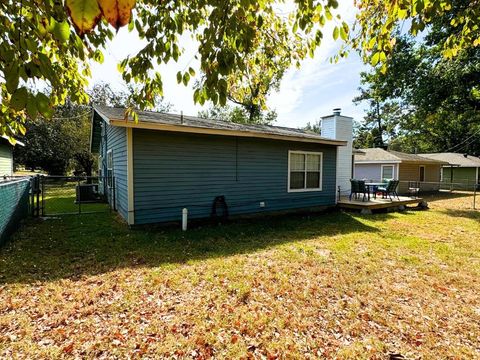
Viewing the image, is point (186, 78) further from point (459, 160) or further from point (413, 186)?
point (459, 160)

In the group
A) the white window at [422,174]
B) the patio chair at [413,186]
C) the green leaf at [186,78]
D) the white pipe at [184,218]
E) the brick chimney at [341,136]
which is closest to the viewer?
the green leaf at [186,78]

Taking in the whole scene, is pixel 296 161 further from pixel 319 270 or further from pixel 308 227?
pixel 319 270

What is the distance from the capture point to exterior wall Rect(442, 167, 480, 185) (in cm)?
2602

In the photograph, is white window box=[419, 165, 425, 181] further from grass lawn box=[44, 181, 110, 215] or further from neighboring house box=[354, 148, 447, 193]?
grass lawn box=[44, 181, 110, 215]

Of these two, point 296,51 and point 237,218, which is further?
point 237,218

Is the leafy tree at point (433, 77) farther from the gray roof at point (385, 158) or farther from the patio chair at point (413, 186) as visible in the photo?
the patio chair at point (413, 186)

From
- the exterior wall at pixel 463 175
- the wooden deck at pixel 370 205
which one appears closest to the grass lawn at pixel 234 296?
the wooden deck at pixel 370 205

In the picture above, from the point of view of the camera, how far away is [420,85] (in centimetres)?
1385

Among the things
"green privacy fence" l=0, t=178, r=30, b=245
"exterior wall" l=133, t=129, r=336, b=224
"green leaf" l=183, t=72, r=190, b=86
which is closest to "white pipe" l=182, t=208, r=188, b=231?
"exterior wall" l=133, t=129, r=336, b=224

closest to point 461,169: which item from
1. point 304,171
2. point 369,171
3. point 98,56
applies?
point 369,171

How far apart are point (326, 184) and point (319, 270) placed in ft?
22.7

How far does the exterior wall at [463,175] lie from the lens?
2602 cm

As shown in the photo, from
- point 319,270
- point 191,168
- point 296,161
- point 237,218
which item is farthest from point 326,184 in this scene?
Answer: point 319,270

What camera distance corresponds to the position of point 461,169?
26875 mm
